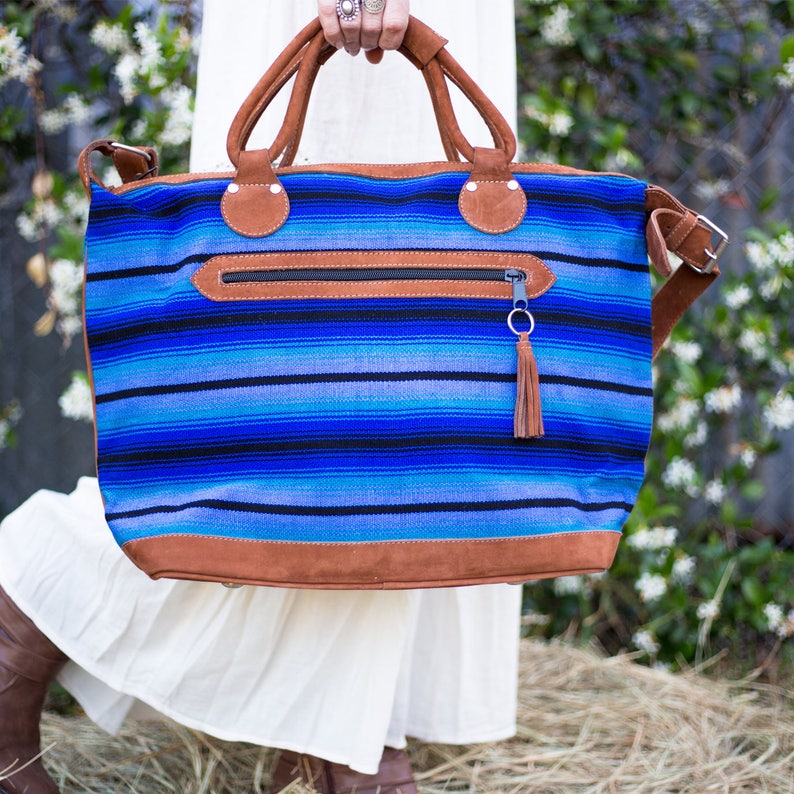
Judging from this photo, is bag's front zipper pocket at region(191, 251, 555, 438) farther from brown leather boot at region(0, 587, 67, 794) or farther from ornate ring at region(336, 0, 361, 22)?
brown leather boot at region(0, 587, 67, 794)

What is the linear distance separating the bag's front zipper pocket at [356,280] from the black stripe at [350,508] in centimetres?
8

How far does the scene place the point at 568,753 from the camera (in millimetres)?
1598

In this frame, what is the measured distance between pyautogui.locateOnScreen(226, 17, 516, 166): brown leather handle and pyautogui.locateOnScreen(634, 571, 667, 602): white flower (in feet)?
4.17

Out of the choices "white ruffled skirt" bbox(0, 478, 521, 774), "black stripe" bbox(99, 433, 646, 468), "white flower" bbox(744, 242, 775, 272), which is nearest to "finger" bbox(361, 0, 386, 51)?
"black stripe" bbox(99, 433, 646, 468)

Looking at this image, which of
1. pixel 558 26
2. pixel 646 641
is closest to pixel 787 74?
pixel 558 26

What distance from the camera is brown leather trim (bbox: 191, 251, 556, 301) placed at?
106 cm

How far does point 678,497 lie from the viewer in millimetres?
2326

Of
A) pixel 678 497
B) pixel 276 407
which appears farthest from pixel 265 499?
pixel 678 497

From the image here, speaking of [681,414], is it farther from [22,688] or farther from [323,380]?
[22,688]

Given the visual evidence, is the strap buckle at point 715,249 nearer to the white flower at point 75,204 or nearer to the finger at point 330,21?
the finger at point 330,21

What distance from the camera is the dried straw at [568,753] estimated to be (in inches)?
57.3

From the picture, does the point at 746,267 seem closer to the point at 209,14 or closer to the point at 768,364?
the point at 768,364

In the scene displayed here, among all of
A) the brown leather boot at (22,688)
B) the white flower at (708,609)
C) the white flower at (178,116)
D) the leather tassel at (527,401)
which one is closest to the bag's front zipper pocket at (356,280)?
the leather tassel at (527,401)

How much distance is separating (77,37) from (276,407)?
182 centimetres
